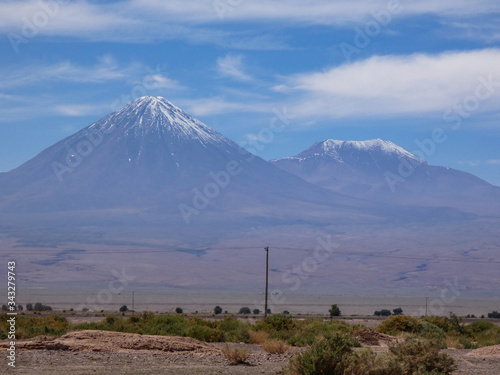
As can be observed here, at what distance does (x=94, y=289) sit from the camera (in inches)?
5472

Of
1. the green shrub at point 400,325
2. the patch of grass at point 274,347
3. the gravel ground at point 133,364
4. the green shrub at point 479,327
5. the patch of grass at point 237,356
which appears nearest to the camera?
the gravel ground at point 133,364

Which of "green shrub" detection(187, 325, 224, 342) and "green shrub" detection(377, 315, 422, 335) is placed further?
"green shrub" detection(377, 315, 422, 335)

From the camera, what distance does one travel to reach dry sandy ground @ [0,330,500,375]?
62.5 feet

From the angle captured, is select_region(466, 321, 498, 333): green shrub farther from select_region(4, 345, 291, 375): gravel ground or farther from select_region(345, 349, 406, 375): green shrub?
select_region(345, 349, 406, 375): green shrub

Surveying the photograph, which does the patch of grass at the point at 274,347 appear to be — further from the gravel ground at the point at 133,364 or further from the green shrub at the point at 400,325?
the green shrub at the point at 400,325

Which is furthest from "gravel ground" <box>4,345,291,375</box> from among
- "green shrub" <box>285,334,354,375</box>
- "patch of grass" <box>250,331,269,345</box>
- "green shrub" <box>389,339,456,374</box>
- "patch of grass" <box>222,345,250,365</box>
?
"patch of grass" <box>250,331,269,345</box>

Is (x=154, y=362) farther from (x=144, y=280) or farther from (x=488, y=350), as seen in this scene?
(x=144, y=280)

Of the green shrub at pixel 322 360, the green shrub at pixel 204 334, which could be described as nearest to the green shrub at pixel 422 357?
the green shrub at pixel 322 360

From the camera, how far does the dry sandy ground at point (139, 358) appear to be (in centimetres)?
1906

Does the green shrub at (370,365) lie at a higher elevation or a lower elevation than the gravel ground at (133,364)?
higher

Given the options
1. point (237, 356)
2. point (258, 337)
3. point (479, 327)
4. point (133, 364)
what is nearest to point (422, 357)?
point (237, 356)

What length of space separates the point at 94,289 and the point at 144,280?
64.6ft

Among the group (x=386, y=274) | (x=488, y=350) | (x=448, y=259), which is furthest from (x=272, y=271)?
(x=488, y=350)

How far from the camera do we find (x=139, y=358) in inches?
833
